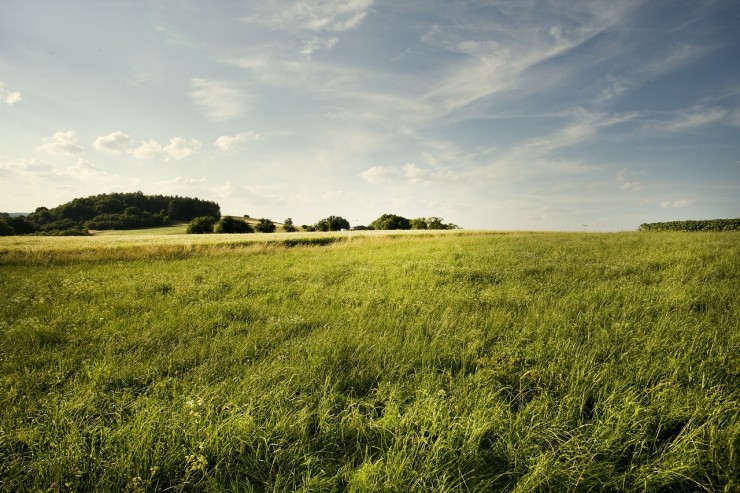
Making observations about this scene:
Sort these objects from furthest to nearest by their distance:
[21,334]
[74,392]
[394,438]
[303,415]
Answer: [21,334], [74,392], [303,415], [394,438]

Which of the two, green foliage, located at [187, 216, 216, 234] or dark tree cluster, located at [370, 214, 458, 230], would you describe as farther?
dark tree cluster, located at [370, 214, 458, 230]

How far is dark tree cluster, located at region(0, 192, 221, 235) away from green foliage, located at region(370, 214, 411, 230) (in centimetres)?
5986

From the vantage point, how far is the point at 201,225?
9188cm

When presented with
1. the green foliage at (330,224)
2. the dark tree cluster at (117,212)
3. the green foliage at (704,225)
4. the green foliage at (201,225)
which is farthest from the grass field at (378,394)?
the green foliage at (330,224)

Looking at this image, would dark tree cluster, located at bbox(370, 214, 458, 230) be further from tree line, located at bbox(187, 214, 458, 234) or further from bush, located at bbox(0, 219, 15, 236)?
bush, located at bbox(0, 219, 15, 236)

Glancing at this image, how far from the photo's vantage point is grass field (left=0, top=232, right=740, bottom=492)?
2.47 metres

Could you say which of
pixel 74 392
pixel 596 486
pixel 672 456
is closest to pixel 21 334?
pixel 74 392

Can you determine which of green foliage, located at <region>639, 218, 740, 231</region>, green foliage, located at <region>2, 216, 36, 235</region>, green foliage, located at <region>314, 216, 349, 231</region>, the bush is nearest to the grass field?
green foliage, located at <region>639, 218, 740, 231</region>

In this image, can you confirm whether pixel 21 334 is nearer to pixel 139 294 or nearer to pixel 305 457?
pixel 139 294

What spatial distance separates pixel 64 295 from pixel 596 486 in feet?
38.4

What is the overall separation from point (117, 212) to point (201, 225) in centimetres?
5801

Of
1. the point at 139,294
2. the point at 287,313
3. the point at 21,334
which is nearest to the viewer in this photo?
the point at 21,334

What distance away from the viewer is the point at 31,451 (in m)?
2.62

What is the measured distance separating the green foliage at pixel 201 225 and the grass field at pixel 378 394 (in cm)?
9315
